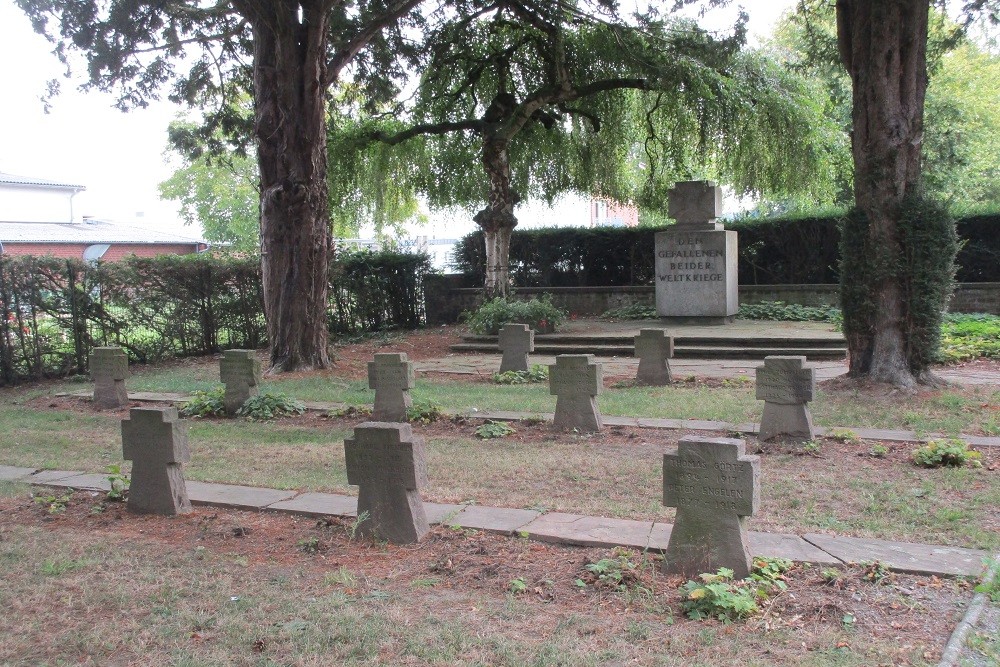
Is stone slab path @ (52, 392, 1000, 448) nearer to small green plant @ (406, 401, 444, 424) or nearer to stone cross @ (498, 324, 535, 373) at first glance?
small green plant @ (406, 401, 444, 424)

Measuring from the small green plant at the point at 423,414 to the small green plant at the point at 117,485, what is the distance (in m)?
3.49

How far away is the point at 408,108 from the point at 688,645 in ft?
61.0

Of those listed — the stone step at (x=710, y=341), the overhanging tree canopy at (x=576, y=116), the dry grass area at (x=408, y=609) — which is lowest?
the dry grass area at (x=408, y=609)

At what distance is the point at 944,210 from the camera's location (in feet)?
33.7

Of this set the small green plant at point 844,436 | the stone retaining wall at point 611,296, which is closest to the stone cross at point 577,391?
the small green plant at point 844,436

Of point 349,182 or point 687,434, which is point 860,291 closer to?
point 687,434

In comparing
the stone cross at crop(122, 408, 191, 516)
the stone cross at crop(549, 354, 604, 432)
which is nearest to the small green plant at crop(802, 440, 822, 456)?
the stone cross at crop(549, 354, 604, 432)

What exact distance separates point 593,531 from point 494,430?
361 cm

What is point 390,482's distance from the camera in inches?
213

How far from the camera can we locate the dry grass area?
3777mm

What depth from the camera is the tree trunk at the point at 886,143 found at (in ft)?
33.5

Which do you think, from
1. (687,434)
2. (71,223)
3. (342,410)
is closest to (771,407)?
(687,434)

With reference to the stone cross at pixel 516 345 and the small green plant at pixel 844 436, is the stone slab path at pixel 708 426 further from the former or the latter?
the stone cross at pixel 516 345

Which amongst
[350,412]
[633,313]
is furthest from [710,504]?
[633,313]
